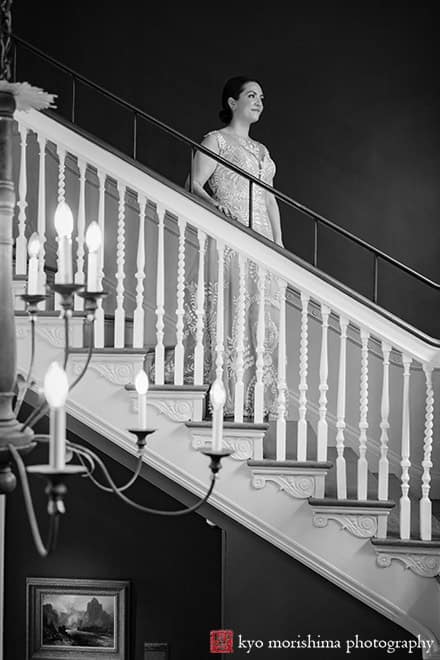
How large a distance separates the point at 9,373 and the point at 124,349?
1649 mm

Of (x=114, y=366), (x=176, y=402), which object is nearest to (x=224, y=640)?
(x=176, y=402)

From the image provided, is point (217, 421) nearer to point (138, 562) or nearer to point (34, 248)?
point (34, 248)

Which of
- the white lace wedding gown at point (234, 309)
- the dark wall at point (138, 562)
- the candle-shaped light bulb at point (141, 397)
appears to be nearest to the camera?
the candle-shaped light bulb at point (141, 397)

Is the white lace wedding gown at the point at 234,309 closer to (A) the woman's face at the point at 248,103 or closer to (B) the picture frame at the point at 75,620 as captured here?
(A) the woman's face at the point at 248,103

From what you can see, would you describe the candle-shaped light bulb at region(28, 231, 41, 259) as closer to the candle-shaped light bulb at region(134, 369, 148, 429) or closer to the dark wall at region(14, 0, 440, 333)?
the candle-shaped light bulb at region(134, 369, 148, 429)

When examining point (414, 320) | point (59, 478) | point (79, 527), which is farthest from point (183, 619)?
point (59, 478)

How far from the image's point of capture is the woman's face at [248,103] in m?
4.38

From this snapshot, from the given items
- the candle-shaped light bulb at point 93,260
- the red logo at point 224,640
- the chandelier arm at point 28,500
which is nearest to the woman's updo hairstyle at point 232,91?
the candle-shaped light bulb at point 93,260

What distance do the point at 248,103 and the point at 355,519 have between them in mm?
2273

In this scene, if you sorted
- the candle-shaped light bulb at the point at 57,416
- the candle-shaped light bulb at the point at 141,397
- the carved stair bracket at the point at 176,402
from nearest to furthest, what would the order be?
the candle-shaped light bulb at the point at 57,416
the candle-shaped light bulb at the point at 141,397
the carved stair bracket at the point at 176,402

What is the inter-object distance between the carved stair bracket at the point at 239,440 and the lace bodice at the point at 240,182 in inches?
47.1

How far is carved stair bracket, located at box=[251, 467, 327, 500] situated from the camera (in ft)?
11.8

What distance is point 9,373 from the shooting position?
1979 mm

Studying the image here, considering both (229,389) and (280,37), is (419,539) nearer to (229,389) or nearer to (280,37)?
(229,389)
